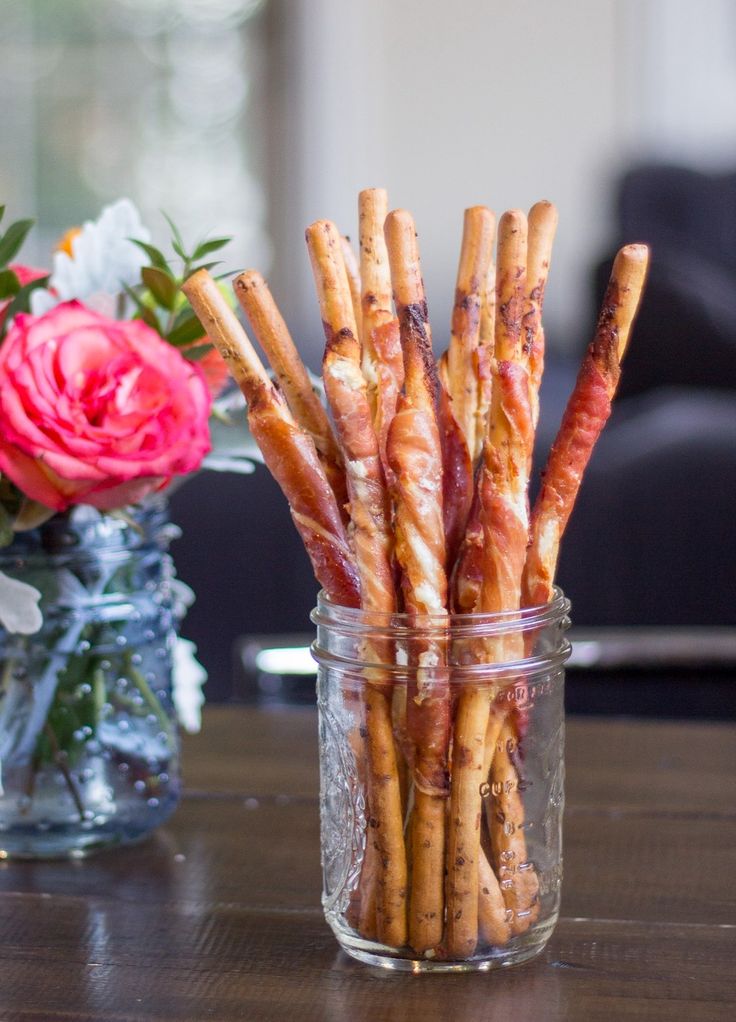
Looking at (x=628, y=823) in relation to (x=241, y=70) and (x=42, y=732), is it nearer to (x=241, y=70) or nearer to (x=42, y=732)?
(x=42, y=732)

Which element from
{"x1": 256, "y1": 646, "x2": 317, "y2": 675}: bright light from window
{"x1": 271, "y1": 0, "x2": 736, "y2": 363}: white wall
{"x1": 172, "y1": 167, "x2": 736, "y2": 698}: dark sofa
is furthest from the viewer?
{"x1": 271, "y1": 0, "x2": 736, "y2": 363}: white wall

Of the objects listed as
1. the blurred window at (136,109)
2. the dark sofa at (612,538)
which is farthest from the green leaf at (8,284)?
the blurred window at (136,109)

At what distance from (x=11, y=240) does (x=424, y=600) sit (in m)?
0.33

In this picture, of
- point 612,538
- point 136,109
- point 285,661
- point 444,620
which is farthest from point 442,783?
point 136,109

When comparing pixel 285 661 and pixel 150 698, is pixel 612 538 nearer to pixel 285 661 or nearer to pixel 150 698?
pixel 285 661

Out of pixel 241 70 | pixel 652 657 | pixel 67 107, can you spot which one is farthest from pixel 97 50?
pixel 652 657

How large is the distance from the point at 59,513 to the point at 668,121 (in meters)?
3.70

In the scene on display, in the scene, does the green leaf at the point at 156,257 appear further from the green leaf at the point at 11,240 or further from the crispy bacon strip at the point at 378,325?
the crispy bacon strip at the point at 378,325

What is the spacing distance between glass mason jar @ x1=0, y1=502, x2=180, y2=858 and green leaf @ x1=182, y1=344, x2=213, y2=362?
9cm

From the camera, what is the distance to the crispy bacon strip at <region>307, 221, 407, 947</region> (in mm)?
550

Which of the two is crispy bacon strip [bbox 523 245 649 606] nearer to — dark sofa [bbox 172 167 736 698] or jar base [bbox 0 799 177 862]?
jar base [bbox 0 799 177 862]

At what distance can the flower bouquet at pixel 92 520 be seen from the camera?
0.66 m

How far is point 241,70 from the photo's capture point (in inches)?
168

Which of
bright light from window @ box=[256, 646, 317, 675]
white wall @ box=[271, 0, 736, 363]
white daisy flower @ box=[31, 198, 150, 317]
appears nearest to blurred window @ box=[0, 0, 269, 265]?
white wall @ box=[271, 0, 736, 363]
